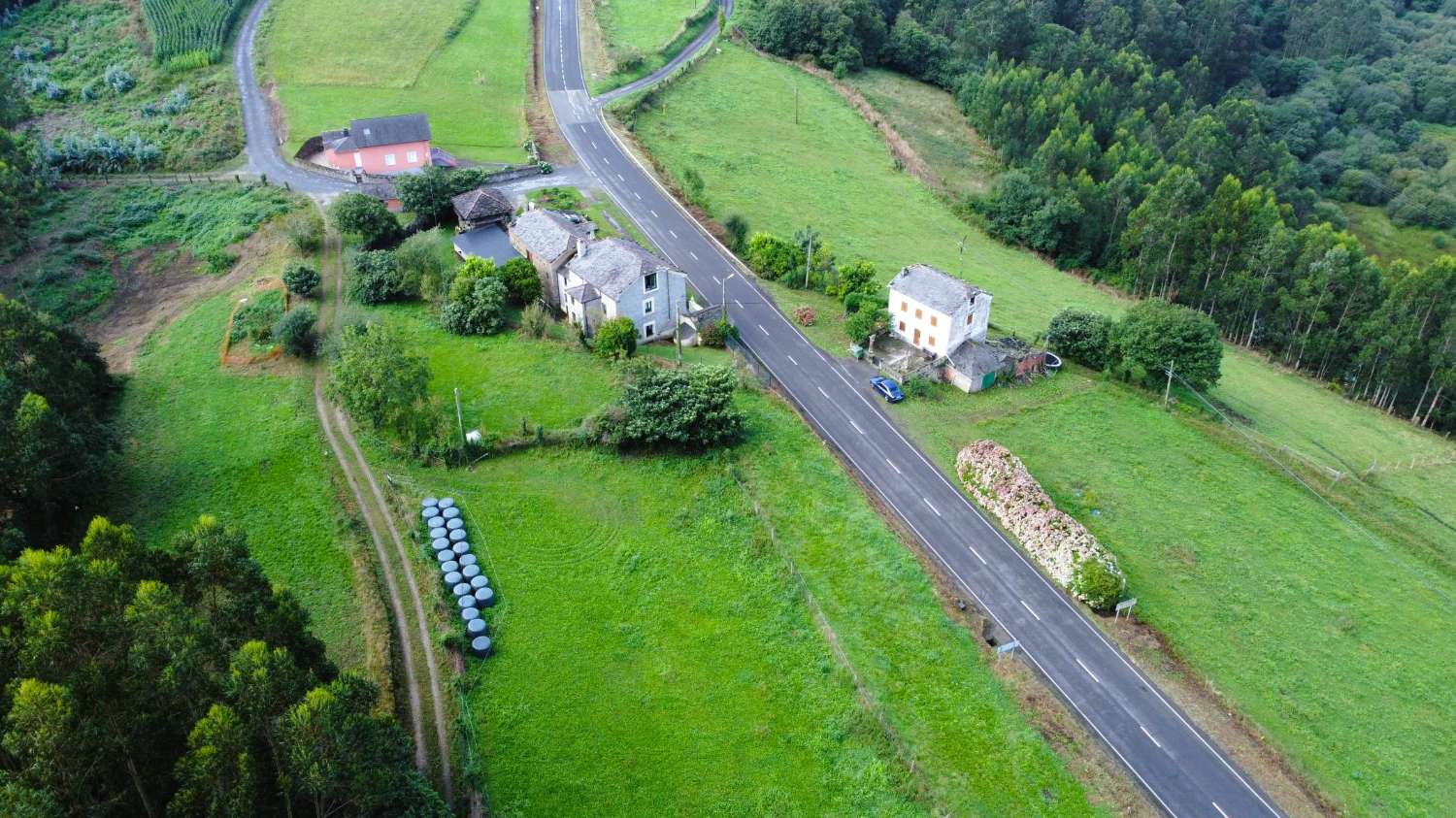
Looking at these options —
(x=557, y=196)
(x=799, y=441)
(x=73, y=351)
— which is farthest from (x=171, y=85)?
(x=799, y=441)

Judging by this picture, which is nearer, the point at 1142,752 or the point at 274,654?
the point at 274,654

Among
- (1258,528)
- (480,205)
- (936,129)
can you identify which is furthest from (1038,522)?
(936,129)

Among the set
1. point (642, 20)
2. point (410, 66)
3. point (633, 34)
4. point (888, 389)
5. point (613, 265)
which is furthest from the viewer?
point (642, 20)

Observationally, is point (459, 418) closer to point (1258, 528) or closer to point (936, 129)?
point (1258, 528)

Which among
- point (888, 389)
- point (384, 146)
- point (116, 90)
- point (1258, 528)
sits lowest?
point (1258, 528)

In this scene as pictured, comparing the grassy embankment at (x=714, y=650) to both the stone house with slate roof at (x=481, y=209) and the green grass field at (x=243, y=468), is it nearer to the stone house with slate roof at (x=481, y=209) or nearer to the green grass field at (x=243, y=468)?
the green grass field at (x=243, y=468)

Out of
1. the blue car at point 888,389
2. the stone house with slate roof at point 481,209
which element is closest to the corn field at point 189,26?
the stone house with slate roof at point 481,209

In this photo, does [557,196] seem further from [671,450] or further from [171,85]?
[171,85]
